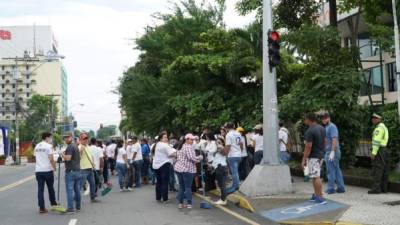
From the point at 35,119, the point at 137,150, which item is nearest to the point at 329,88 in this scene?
the point at 137,150

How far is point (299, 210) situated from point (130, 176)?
9.55 m

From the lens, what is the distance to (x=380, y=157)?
13375 mm

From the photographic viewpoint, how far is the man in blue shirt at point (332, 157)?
45.4ft

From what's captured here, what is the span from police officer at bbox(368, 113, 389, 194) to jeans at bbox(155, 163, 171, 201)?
4.91 metres

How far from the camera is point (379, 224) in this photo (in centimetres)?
980

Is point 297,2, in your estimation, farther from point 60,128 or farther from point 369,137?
point 60,128

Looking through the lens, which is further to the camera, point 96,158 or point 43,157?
point 96,158

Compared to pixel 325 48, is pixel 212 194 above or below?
below

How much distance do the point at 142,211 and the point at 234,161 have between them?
3.08m

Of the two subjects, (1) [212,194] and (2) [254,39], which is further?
(2) [254,39]

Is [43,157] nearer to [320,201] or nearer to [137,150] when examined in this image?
[320,201]

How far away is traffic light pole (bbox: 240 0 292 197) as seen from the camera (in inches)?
567

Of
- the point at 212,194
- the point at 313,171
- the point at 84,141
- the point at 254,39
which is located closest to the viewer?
the point at 313,171

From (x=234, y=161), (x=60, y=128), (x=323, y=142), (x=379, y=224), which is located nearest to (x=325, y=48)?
(x=234, y=161)
